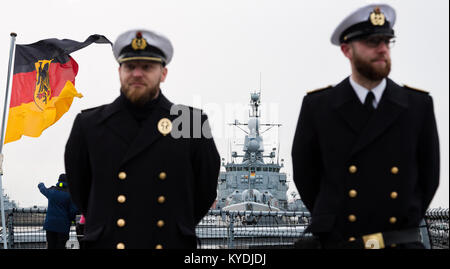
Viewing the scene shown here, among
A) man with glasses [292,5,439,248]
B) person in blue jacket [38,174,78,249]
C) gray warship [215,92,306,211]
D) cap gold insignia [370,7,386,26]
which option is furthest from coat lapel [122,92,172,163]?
gray warship [215,92,306,211]

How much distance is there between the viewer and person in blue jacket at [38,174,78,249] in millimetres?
8953

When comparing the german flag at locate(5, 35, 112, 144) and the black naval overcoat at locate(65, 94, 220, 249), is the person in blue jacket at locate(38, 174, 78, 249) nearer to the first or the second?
the german flag at locate(5, 35, 112, 144)

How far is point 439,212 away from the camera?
5.47 metres

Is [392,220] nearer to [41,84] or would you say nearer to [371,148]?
[371,148]

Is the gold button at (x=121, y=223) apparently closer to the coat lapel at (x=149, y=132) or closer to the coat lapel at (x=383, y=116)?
the coat lapel at (x=149, y=132)

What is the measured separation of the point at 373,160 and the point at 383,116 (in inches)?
11.0

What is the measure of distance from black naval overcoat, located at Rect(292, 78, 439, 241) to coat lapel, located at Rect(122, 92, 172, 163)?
Answer: 1024mm

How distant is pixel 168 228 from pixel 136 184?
36 cm

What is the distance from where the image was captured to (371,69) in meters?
3.12

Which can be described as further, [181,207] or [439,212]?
[439,212]

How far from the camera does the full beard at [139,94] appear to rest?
3467 millimetres
